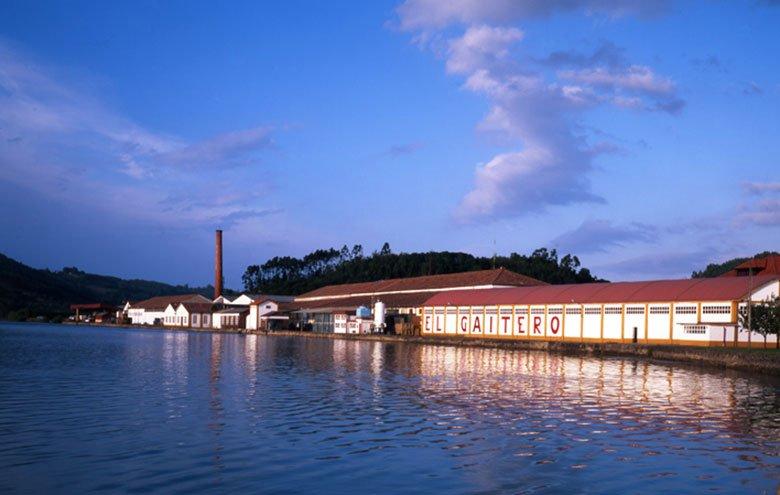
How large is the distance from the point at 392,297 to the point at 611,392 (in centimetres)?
6350

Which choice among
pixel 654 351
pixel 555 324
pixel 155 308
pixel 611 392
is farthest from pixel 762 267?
pixel 155 308

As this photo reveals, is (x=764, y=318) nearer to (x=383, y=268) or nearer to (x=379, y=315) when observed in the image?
(x=379, y=315)

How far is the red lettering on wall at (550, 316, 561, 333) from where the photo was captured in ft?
199

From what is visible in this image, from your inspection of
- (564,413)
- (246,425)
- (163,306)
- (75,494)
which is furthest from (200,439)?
(163,306)

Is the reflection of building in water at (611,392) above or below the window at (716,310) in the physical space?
below

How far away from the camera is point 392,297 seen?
89.1 m

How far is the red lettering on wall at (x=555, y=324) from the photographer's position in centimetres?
6059

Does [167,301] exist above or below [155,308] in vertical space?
above

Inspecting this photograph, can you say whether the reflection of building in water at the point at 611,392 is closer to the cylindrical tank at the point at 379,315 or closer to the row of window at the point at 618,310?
the row of window at the point at 618,310

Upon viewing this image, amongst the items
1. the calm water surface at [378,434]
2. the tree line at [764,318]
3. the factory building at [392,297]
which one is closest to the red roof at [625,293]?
the tree line at [764,318]

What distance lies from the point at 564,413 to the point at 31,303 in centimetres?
16167

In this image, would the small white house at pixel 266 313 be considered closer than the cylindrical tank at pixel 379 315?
No

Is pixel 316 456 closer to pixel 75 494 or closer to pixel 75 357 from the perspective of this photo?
pixel 75 494

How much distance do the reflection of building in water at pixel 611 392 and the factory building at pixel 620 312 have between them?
11.3 metres
